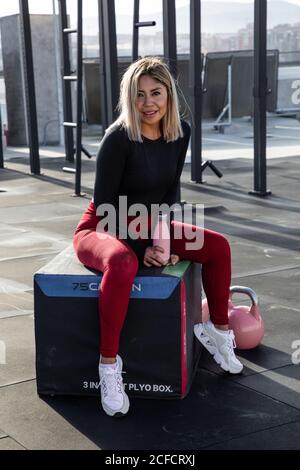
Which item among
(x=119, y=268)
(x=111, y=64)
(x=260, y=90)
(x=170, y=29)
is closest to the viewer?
(x=119, y=268)

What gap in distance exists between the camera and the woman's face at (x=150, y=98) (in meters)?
3.27

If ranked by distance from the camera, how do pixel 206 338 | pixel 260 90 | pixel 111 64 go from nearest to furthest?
1. pixel 206 338
2. pixel 111 64
3. pixel 260 90

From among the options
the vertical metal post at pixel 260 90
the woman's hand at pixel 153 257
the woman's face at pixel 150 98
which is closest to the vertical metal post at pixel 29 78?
the vertical metal post at pixel 260 90

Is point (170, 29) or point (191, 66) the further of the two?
point (191, 66)

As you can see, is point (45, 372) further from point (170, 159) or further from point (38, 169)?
point (38, 169)

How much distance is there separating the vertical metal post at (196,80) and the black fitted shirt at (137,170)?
5058 mm

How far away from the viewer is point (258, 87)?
7.77 meters

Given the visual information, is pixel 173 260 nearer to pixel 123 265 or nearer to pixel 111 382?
pixel 123 265

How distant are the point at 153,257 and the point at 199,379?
583mm

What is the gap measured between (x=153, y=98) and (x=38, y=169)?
650 cm

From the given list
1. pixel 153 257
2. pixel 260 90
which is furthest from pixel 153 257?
pixel 260 90

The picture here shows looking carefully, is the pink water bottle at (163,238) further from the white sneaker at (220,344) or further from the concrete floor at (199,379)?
the concrete floor at (199,379)

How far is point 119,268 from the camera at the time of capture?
3002 mm

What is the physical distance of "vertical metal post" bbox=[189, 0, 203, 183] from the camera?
326 inches
